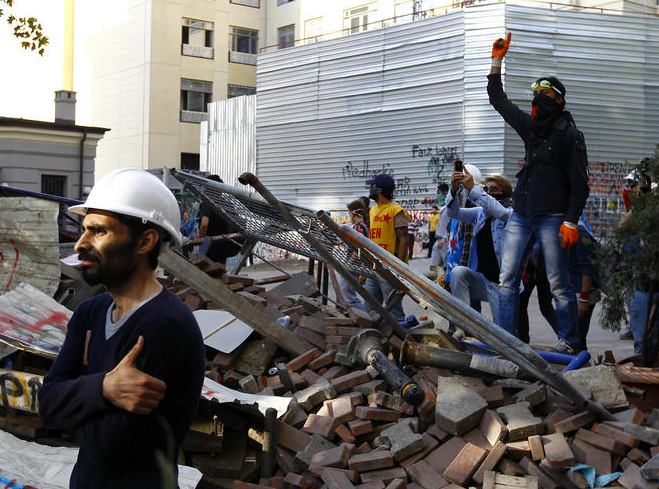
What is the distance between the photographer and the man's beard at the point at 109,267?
7.08ft

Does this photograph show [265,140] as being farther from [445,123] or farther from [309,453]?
[309,453]

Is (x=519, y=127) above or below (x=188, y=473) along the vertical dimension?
above

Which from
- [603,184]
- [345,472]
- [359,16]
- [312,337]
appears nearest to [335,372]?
[312,337]

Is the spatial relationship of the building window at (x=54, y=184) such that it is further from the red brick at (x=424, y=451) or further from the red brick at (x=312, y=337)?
the red brick at (x=424, y=451)

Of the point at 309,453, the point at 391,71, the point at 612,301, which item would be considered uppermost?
the point at 391,71

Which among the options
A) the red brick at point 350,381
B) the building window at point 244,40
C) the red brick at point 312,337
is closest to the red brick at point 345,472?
the red brick at point 350,381

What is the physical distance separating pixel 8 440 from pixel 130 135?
1503 inches

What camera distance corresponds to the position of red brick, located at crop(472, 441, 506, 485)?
431 cm

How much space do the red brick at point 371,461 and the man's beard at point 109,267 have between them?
265 cm

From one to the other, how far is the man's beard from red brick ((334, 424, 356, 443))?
2.90 meters

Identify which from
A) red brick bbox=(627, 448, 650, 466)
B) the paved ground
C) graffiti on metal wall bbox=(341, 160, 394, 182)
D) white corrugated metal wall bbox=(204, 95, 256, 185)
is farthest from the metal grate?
white corrugated metal wall bbox=(204, 95, 256, 185)

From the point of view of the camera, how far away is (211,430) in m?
4.48

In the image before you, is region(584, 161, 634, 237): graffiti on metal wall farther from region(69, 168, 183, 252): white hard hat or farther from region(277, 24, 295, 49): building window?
region(69, 168, 183, 252): white hard hat

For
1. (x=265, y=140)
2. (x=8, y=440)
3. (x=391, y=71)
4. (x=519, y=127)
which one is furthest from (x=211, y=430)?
(x=265, y=140)
